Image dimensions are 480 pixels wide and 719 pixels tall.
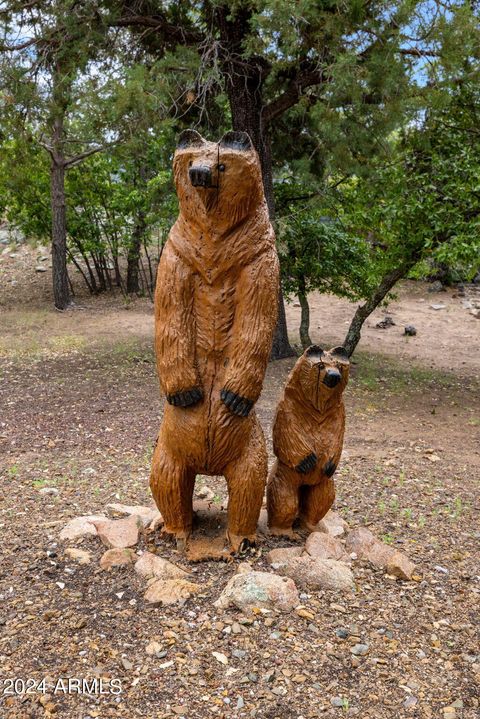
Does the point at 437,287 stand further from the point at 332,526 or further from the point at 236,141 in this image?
the point at 236,141

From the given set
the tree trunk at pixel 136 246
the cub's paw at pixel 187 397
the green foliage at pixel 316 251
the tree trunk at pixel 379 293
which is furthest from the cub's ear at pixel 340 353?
the tree trunk at pixel 136 246

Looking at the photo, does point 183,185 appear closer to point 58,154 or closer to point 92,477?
point 92,477

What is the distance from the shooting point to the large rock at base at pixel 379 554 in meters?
3.40

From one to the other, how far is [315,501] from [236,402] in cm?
99

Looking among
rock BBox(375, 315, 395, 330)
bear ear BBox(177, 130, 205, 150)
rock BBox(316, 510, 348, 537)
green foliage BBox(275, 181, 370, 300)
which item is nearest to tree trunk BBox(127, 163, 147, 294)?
green foliage BBox(275, 181, 370, 300)

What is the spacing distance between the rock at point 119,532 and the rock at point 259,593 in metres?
0.77

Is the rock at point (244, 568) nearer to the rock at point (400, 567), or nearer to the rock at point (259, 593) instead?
the rock at point (259, 593)

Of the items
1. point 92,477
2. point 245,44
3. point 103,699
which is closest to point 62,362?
point 92,477

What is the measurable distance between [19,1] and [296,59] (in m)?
3.52

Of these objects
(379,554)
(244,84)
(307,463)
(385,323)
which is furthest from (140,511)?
(385,323)

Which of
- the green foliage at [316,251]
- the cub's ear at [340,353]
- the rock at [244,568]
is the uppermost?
the green foliage at [316,251]

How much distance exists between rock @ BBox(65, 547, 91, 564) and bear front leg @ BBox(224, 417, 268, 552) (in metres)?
0.82

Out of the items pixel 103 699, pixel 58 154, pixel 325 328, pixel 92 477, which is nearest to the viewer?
pixel 103 699

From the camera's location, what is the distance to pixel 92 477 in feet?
17.5
